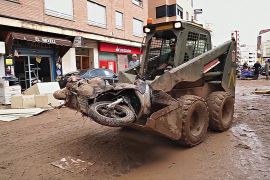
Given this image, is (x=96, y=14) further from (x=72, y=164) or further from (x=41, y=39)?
(x=72, y=164)

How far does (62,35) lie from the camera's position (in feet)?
49.7

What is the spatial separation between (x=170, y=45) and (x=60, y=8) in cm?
1127

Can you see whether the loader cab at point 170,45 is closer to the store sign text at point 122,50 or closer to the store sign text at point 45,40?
the store sign text at point 45,40

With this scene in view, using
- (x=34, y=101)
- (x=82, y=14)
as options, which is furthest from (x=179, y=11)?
(x=34, y=101)

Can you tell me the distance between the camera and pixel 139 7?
24.2 meters

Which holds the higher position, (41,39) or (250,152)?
(41,39)

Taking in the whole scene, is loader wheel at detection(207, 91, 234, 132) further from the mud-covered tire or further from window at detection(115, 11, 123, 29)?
window at detection(115, 11, 123, 29)

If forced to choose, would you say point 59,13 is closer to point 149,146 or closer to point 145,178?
point 149,146

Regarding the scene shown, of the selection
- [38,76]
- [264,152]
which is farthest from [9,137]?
[38,76]

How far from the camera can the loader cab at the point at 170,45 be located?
Result: 207 inches

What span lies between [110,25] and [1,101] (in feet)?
36.2

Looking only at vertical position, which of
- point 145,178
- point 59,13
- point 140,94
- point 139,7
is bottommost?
point 145,178

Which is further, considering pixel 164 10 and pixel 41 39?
pixel 164 10

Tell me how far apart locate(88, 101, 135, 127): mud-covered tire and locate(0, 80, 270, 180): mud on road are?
0.78m
